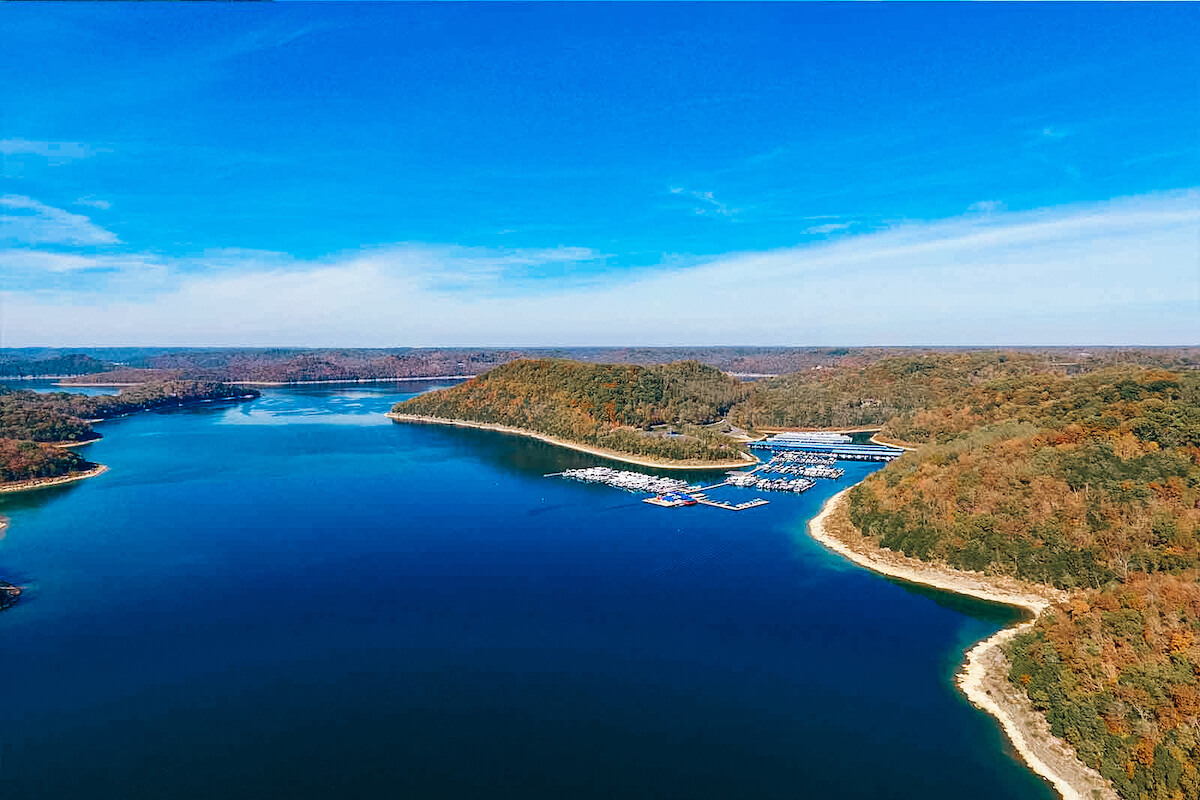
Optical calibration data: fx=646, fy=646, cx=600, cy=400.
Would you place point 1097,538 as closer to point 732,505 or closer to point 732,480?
point 732,505

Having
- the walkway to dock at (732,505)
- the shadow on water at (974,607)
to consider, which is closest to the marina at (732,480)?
the walkway to dock at (732,505)

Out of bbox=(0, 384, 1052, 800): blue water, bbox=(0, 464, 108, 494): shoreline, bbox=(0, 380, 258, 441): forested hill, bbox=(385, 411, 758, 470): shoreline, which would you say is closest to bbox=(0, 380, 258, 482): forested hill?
bbox=(0, 380, 258, 441): forested hill

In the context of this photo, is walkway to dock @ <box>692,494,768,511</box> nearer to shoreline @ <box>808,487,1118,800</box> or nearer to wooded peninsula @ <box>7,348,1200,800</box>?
shoreline @ <box>808,487,1118,800</box>

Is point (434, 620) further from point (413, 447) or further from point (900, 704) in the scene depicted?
point (413, 447)

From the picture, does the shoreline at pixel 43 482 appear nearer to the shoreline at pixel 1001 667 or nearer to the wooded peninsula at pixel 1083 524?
the wooded peninsula at pixel 1083 524

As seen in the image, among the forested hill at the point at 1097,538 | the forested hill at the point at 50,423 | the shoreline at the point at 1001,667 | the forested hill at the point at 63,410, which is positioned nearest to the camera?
the forested hill at the point at 1097,538

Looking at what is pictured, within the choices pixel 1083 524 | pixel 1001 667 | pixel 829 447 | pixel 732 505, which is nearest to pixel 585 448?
pixel 829 447

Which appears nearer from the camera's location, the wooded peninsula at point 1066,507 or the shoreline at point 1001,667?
the shoreline at point 1001,667
